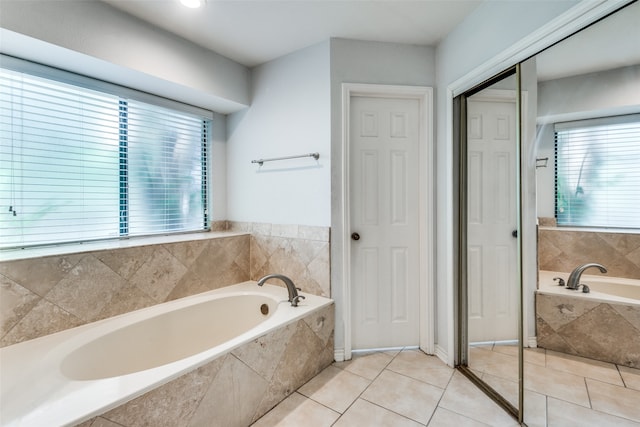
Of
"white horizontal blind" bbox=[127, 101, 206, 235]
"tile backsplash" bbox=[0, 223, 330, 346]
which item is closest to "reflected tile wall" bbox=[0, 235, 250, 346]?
"tile backsplash" bbox=[0, 223, 330, 346]

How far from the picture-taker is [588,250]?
4.39ft

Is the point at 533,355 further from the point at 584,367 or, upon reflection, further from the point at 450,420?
the point at 450,420

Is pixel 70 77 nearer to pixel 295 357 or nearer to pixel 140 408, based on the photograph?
pixel 140 408

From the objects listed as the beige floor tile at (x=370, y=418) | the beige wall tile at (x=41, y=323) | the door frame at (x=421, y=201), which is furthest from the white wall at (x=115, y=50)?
the beige floor tile at (x=370, y=418)

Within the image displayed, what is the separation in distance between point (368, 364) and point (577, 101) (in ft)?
6.55

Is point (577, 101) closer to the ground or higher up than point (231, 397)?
higher up

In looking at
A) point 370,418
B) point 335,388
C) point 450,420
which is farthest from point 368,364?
point 450,420

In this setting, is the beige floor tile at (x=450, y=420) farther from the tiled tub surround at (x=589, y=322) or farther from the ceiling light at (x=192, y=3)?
the ceiling light at (x=192, y=3)

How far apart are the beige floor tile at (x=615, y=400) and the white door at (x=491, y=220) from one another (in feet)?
1.24

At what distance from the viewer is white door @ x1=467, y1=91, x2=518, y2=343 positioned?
168cm

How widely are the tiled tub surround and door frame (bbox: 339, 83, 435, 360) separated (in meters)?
0.78

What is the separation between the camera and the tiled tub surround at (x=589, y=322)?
1.20 metres

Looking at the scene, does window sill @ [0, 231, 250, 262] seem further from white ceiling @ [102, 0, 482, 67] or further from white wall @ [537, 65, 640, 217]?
white wall @ [537, 65, 640, 217]

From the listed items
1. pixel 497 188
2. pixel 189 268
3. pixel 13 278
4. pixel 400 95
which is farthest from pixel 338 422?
pixel 400 95
